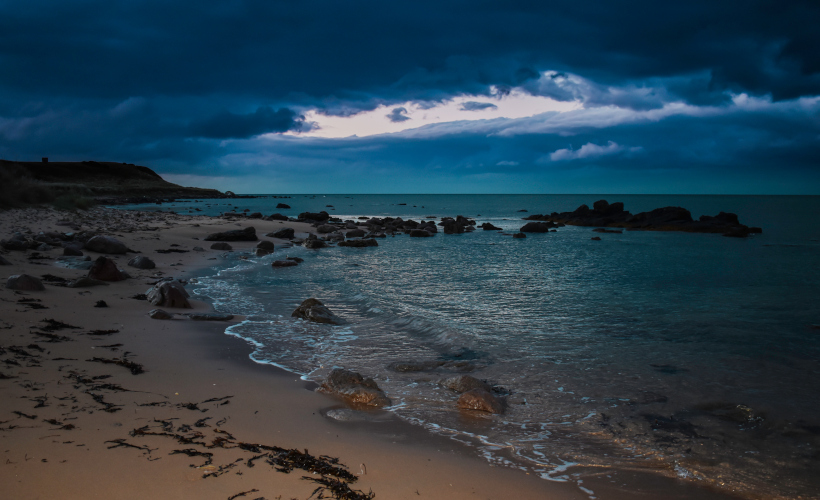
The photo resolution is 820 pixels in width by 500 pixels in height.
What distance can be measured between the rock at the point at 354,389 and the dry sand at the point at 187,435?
21 centimetres


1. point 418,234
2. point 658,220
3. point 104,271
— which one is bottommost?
point 104,271

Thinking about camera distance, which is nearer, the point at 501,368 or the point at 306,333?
the point at 501,368

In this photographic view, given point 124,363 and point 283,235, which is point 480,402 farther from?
point 283,235

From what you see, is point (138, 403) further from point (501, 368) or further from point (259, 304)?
point (259, 304)

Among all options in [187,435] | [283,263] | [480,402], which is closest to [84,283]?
[283,263]

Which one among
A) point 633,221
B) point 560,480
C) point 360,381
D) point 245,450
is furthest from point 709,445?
point 633,221

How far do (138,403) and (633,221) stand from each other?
51.1m

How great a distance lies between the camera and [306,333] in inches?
339

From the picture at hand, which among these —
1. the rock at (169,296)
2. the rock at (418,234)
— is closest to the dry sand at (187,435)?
the rock at (169,296)

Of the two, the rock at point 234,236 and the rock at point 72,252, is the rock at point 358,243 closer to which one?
the rock at point 234,236

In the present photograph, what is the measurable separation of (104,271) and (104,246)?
5508mm

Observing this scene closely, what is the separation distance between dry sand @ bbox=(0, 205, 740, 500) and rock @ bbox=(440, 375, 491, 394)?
1215 millimetres

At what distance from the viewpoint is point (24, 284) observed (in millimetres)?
9086

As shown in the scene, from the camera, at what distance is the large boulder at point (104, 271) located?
11195 mm
